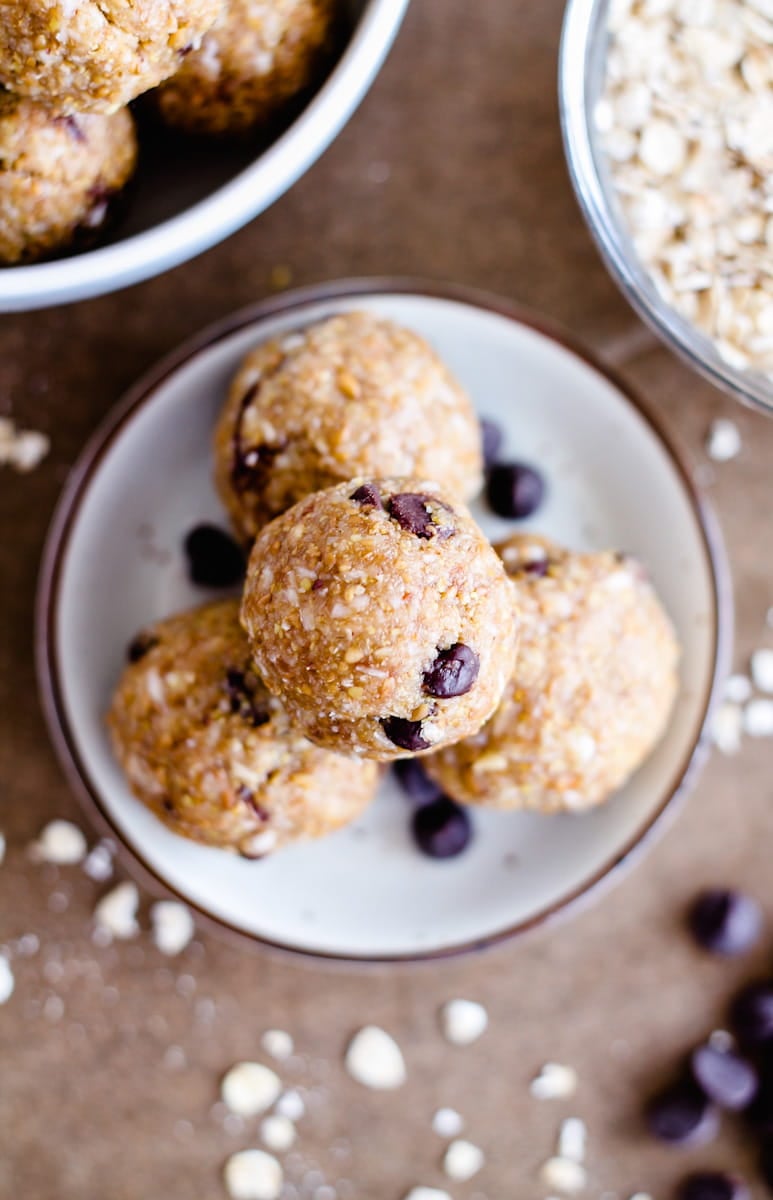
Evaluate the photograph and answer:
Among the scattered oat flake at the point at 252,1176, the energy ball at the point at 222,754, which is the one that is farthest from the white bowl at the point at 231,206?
the scattered oat flake at the point at 252,1176

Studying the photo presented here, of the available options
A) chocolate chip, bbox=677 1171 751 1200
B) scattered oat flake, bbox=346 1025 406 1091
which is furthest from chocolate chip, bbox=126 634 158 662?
chocolate chip, bbox=677 1171 751 1200

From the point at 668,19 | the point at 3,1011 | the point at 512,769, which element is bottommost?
the point at 3,1011

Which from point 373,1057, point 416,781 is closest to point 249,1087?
point 373,1057

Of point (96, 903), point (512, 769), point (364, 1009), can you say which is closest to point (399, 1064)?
point (364, 1009)

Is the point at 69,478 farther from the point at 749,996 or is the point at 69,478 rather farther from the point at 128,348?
the point at 749,996

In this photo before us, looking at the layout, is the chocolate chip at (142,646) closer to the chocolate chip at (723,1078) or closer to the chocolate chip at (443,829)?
the chocolate chip at (443,829)

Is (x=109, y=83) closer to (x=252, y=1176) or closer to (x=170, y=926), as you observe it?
(x=170, y=926)
